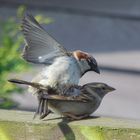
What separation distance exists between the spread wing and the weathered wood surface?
0.57 m

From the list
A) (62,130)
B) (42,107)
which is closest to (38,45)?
(42,107)

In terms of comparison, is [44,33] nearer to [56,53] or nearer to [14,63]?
[56,53]

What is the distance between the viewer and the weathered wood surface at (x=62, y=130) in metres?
2.07

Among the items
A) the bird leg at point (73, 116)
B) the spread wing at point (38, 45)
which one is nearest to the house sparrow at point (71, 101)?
Result: the bird leg at point (73, 116)

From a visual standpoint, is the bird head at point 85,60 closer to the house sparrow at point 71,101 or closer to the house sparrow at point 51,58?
the house sparrow at point 51,58

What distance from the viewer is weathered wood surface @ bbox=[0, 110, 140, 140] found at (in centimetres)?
207

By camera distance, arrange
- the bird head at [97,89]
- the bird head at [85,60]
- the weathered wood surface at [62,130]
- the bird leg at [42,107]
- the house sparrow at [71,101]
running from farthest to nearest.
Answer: the bird head at [85,60]
the bird head at [97,89]
the house sparrow at [71,101]
the bird leg at [42,107]
the weathered wood surface at [62,130]

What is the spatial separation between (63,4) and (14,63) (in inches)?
54.6

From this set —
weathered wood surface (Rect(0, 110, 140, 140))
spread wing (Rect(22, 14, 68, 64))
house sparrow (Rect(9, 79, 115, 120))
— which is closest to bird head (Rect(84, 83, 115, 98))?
house sparrow (Rect(9, 79, 115, 120))

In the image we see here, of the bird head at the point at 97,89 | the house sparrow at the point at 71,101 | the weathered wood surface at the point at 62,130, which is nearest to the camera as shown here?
the weathered wood surface at the point at 62,130

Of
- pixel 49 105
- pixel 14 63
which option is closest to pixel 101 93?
pixel 49 105

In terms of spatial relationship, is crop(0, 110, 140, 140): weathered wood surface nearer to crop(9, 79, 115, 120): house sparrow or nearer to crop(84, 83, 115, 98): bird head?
crop(9, 79, 115, 120): house sparrow

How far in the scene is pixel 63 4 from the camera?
5.58 metres

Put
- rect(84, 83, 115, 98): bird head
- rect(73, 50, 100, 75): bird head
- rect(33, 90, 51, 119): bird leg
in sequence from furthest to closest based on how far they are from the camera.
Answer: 1. rect(73, 50, 100, 75): bird head
2. rect(84, 83, 115, 98): bird head
3. rect(33, 90, 51, 119): bird leg
